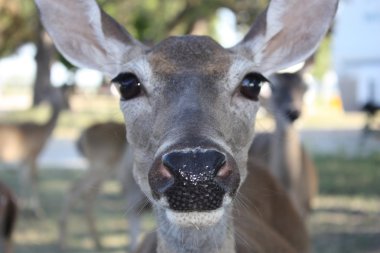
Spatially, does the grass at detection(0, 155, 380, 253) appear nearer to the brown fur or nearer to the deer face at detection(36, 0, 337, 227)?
the brown fur

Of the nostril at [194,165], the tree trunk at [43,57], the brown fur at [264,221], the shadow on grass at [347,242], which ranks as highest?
the nostril at [194,165]

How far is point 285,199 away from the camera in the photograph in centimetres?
598

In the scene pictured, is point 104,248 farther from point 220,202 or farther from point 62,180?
point 220,202

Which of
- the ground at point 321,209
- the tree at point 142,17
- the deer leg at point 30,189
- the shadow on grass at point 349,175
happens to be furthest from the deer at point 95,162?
the shadow on grass at point 349,175

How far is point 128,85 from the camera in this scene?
154 inches

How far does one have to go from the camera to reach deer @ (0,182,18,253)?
23.6ft

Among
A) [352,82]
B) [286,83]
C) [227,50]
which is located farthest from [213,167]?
[352,82]

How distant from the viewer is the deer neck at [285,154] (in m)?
8.43

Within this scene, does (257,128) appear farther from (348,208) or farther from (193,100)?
(348,208)

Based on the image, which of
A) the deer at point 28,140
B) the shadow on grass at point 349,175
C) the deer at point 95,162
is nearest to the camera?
the deer at point 95,162

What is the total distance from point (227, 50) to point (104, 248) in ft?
20.3

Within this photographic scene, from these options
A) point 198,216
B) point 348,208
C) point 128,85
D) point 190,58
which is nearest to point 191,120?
point 198,216

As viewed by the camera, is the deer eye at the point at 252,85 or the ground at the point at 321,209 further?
the ground at the point at 321,209

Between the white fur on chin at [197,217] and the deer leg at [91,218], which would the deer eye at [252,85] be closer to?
the white fur on chin at [197,217]
